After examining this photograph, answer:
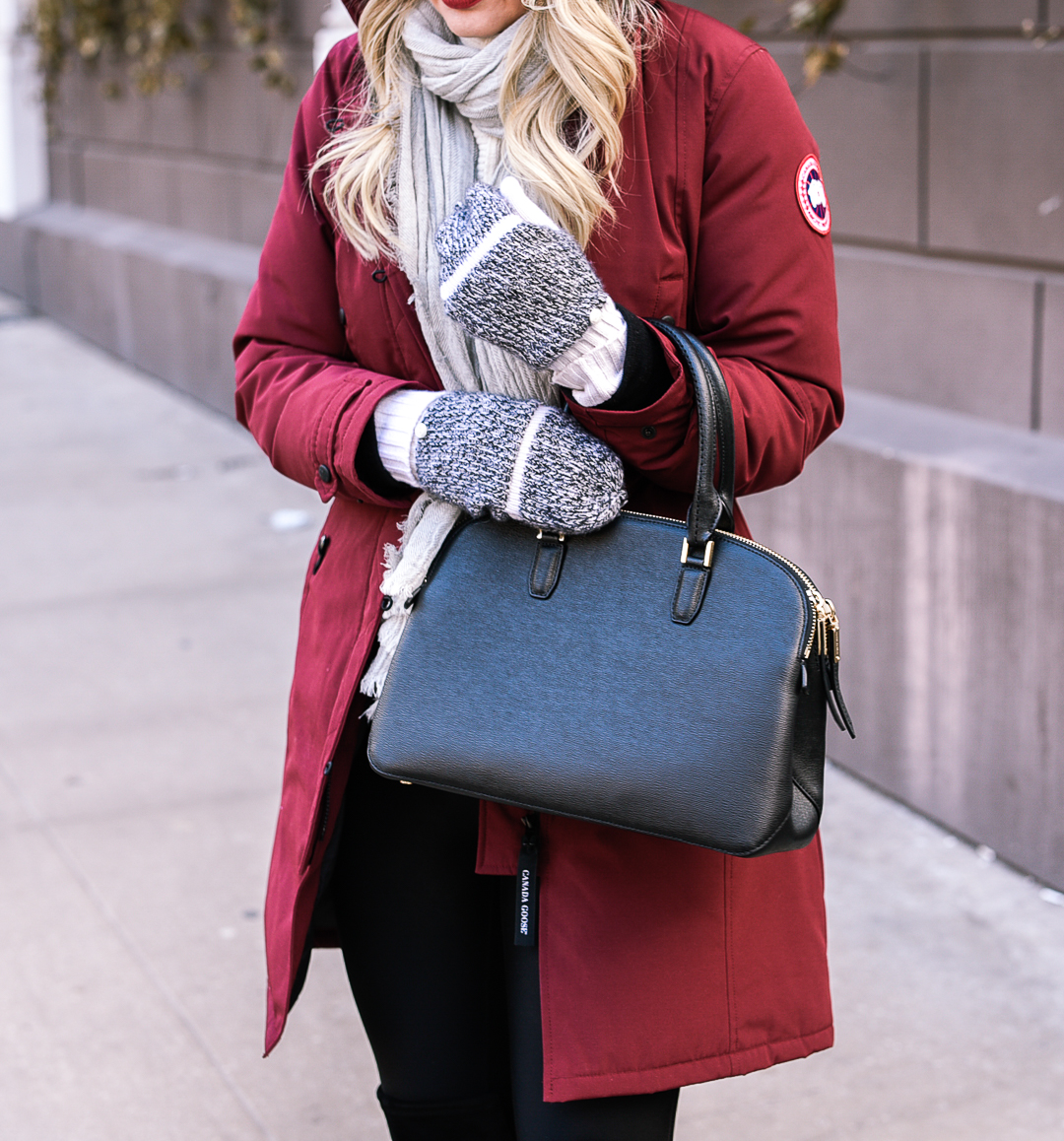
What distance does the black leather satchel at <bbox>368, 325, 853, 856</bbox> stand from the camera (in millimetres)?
1528

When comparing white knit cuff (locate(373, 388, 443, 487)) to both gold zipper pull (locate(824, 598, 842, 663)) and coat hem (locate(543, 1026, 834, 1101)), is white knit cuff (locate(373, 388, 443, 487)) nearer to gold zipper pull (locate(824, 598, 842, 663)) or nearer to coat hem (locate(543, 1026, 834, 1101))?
gold zipper pull (locate(824, 598, 842, 663))

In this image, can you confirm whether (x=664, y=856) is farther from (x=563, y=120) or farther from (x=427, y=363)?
(x=563, y=120)

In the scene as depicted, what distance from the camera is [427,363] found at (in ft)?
6.05

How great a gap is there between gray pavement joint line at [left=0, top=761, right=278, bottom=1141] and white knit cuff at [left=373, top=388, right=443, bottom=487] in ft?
4.94

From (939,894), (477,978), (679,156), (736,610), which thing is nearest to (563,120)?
(679,156)

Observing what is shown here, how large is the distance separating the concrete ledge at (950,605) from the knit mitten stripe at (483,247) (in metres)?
2.01

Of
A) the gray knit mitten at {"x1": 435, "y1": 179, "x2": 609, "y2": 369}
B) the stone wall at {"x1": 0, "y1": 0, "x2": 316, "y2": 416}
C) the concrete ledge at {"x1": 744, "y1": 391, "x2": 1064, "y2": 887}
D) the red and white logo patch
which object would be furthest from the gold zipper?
the stone wall at {"x1": 0, "y1": 0, "x2": 316, "y2": 416}

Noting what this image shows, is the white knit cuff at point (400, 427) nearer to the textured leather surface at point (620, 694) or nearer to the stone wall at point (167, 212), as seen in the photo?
the textured leather surface at point (620, 694)

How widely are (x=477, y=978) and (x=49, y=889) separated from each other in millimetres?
1935

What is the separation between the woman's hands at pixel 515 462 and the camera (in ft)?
5.25

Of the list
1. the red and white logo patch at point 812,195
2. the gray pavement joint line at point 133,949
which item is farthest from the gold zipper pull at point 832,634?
the gray pavement joint line at point 133,949

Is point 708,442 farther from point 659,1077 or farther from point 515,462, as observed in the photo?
point 659,1077

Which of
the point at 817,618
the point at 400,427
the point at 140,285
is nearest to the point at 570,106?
the point at 400,427

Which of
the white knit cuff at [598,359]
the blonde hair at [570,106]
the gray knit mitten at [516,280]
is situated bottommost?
the white knit cuff at [598,359]
